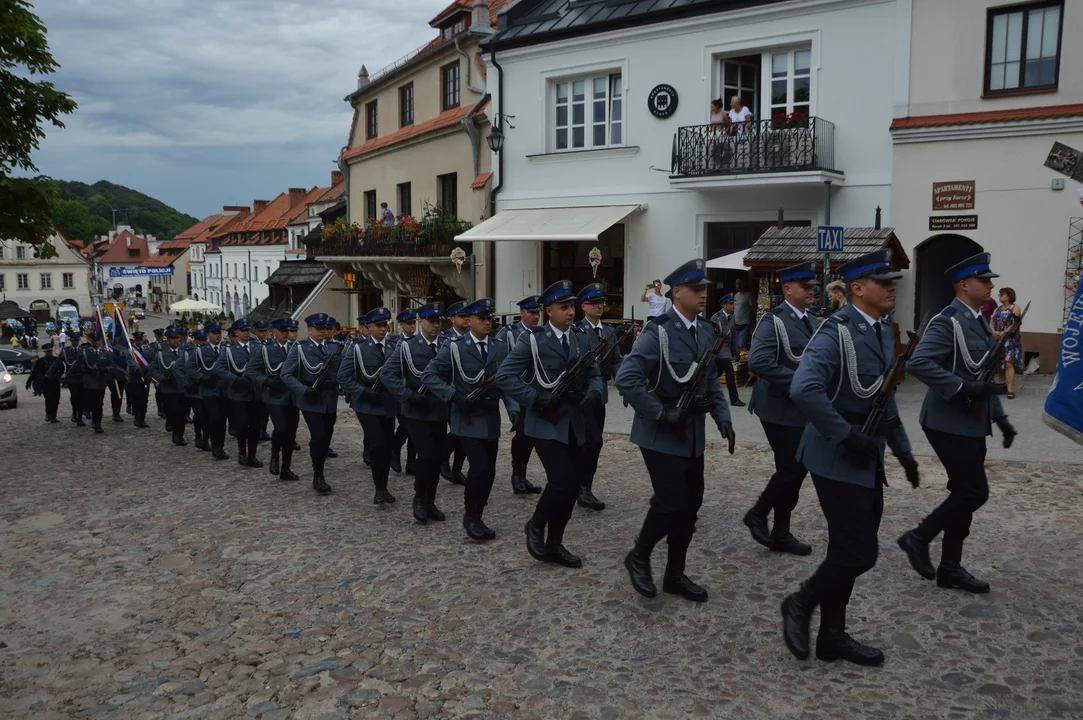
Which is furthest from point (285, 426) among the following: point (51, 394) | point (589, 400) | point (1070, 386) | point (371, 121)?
point (371, 121)

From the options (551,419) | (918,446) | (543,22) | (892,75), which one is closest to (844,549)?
(551,419)

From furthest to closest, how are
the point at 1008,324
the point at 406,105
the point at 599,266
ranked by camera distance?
the point at 406,105 < the point at 599,266 < the point at 1008,324

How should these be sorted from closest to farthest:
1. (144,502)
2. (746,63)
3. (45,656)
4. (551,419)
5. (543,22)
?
(45,656), (551,419), (144,502), (746,63), (543,22)

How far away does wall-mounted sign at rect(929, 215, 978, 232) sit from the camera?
15.9 m

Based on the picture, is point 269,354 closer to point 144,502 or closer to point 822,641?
point 144,502

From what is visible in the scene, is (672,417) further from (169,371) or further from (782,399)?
(169,371)

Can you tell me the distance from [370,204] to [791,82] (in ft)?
54.8

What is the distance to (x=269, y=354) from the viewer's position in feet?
36.7

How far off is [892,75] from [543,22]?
840 cm

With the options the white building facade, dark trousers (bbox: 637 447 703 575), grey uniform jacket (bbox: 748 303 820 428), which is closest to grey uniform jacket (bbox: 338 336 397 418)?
grey uniform jacket (bbox: 748 303 820 428)

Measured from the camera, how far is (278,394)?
10.9 metres

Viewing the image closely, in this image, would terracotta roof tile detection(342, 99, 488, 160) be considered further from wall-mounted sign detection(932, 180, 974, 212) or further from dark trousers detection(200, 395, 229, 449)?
dark trousers detection(200, 395, 229, 449)

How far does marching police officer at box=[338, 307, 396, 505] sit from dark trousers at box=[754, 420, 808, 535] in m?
3.94

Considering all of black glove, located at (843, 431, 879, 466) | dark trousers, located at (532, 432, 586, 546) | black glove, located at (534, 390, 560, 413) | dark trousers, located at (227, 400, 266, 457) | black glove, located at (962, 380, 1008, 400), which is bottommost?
dark trousers, located at (227, 400, 266, 457)
